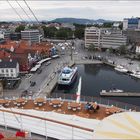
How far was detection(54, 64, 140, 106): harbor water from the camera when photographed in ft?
58.1

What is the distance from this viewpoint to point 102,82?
67.2ft

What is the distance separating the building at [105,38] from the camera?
32.2 meters

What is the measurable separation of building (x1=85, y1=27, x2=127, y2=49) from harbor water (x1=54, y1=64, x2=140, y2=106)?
733cm

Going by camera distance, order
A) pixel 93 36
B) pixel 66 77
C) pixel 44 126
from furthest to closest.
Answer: pixel 93 36 < pixel 66 77 < pixel 44 126

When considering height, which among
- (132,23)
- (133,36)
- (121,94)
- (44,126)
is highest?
(132,23)

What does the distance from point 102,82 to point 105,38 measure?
544 inches

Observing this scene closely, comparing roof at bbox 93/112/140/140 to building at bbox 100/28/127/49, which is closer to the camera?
roof at bbox 93/112/140/140

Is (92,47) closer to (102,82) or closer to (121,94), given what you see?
(102,82)

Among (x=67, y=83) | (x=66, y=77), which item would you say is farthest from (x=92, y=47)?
(x=67, y=83)

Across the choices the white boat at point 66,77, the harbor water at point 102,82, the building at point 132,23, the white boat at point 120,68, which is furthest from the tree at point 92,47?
the building at point 132,23

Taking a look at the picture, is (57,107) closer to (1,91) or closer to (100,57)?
(1,91)

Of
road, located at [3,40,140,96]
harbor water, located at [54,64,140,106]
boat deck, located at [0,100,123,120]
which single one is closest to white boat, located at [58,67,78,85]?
harbor water, located at [54,64,140,106]

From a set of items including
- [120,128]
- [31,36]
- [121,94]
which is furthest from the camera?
[31,36]

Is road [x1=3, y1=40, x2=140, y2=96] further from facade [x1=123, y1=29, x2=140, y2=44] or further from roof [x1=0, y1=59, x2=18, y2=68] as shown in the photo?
facade [x1=123, y1=29, x2=140, y2=44]
